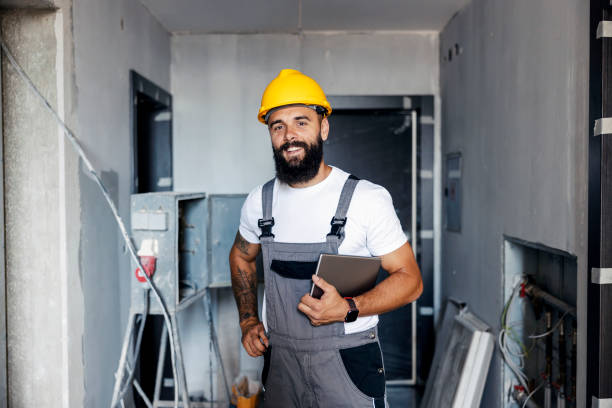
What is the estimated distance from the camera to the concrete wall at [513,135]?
159cm

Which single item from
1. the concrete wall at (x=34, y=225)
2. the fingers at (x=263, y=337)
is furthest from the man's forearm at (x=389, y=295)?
the concrete wall at (x=34, y=225)

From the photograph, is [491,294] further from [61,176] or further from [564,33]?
[61,176]

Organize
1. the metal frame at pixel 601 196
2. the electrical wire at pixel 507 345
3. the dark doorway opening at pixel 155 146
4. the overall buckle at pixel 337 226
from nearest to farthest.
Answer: the metal frame at pixel 601 196
the overall buckle at pixel 337 226
the electrical wire at pixel 507 345
the dark doorway opening at pixel 155 146

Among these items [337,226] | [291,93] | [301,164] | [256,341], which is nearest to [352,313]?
[337,226]

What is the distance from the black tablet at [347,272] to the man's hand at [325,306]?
33 mm

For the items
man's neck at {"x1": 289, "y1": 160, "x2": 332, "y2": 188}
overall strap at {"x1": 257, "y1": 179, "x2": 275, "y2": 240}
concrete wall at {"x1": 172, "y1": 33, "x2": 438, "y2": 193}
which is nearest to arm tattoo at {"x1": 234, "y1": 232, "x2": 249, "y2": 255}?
overall strap at {"x1": 257, "y1": 179, "x2": 275, "y2": 240}

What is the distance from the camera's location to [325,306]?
1.53 m

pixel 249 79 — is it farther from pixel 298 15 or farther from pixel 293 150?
pixel 293 150

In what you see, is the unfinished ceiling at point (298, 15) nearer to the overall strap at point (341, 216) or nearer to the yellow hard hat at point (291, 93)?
the yellow hard hat at point (291, 93)

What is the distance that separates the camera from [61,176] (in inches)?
73.4

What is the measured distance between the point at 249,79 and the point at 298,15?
1.90 feet

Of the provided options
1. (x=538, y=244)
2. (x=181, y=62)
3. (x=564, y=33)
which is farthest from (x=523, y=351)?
(x=181, y=62)

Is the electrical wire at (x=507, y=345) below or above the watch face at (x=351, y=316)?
below

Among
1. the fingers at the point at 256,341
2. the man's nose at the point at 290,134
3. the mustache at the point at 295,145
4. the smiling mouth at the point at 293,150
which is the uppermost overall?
the man's nose at the point at 290,134
